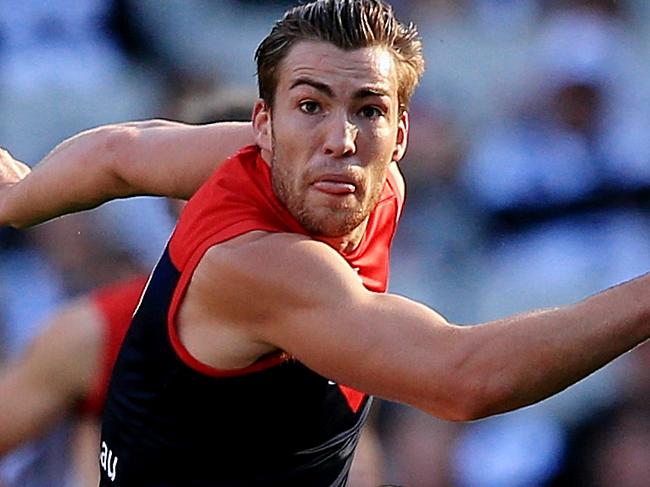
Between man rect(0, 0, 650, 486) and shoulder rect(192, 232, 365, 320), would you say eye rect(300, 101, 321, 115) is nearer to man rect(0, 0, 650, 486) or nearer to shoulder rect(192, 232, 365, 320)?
man rect(0, 0, 650, 486)

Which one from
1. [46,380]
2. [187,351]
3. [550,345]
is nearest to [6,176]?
[187,351]

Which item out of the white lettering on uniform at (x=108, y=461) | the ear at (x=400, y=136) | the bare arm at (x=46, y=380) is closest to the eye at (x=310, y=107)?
the ear at (x=400, y=136)

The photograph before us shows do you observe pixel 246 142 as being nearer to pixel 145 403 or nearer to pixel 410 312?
pixel 145 403

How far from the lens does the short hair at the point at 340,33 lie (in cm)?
245

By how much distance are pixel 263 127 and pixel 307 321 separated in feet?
1.56

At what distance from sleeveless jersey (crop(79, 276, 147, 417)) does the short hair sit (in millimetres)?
1478

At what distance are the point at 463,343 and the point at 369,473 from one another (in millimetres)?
2173

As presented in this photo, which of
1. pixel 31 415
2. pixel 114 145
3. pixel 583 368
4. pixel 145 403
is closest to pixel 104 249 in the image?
pixel 31 415

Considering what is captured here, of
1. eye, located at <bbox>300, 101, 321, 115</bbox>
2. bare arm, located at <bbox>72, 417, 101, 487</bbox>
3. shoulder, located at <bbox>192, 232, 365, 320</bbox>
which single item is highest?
eye, located at <bbox>300, 101, 321, 115</bbox>

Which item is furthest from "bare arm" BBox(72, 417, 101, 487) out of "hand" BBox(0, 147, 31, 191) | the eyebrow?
the eyebrow

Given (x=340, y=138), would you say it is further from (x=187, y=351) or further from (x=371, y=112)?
→ (x=187, y=351)

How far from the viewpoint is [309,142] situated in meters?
2.36

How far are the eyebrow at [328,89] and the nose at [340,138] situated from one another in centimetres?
5

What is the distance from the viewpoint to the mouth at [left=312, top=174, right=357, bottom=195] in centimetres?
234
